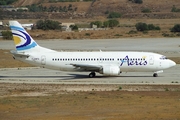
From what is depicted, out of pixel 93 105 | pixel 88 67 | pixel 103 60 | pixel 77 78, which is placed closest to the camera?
pixel 93 105

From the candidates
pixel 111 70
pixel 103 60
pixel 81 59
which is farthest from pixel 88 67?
pixel 111 70

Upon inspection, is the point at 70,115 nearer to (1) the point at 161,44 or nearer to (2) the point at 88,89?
(2) the point at 88,89

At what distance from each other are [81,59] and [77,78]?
110 inches

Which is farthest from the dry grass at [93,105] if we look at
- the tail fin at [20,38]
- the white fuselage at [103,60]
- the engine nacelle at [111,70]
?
the tail fin at [20,38]

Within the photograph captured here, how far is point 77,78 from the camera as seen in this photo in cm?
4181

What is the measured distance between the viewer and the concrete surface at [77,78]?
126ft

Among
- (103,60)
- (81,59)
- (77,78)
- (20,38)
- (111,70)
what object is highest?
(20,38)

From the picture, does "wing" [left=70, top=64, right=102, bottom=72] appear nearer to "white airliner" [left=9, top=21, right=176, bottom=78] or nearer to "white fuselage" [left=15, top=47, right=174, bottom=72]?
"white airliner" [left=9, top=21, right=176, bottom=78]

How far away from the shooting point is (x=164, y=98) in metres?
28.2

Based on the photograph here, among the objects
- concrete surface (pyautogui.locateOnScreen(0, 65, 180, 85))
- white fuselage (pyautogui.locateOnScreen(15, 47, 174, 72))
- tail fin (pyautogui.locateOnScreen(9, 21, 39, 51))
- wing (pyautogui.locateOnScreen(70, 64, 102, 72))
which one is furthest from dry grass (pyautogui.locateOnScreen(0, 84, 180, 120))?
tail fin (pyautogui.locateOnScreen(9, 21, 39, 51))

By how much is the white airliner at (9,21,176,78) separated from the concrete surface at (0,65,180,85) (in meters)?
1.43

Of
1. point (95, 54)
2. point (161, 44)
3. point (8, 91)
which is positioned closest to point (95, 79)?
point (95, 54)

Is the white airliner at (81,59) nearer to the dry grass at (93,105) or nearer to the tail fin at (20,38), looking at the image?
the tail fin at (20,38)

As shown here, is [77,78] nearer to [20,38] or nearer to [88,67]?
[88,67]
